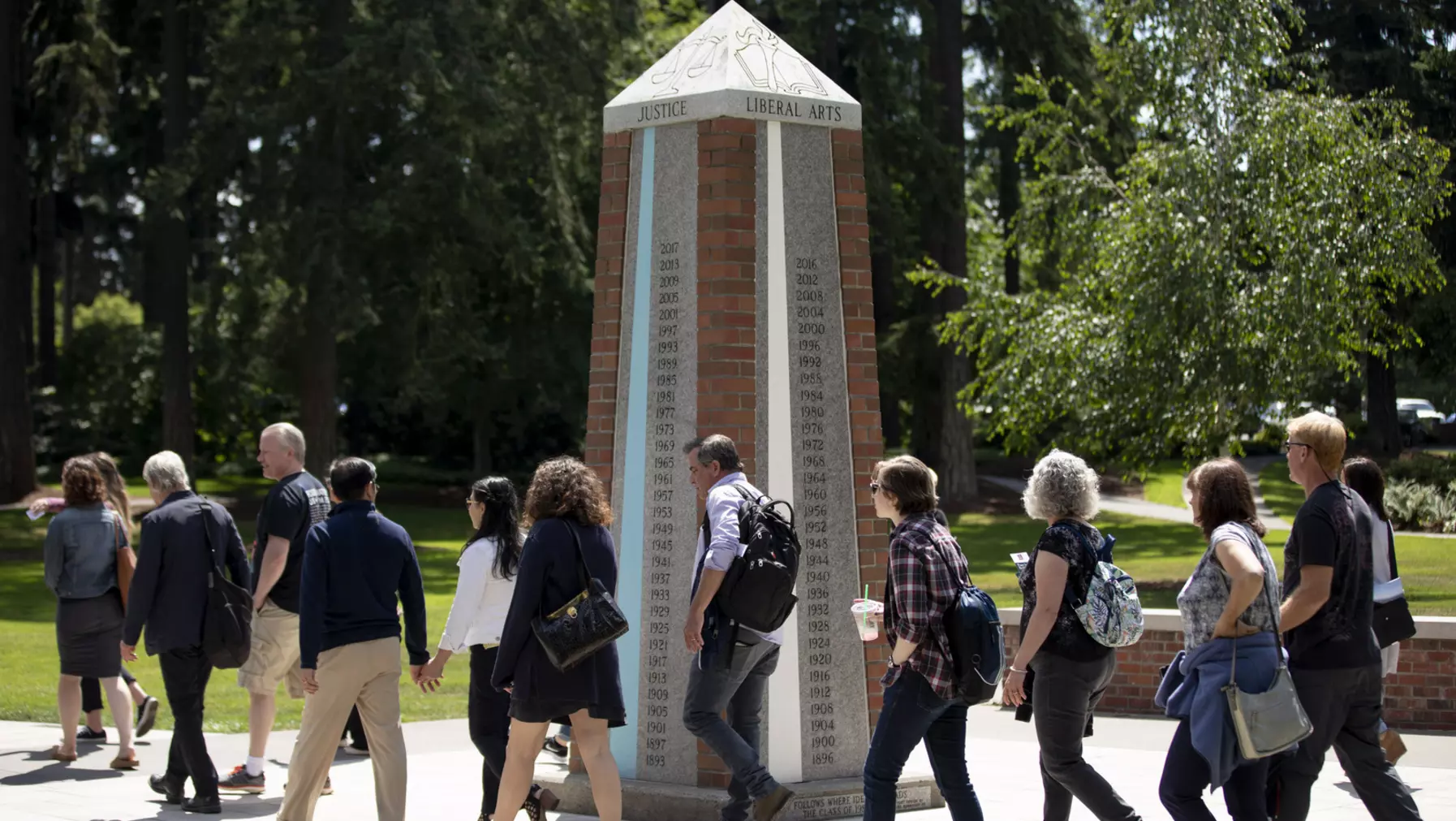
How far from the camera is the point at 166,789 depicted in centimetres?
828

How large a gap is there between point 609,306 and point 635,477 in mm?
928

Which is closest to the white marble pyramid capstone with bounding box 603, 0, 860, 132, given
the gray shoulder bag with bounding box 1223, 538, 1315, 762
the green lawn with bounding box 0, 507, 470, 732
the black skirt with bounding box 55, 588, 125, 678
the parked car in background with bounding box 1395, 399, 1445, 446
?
the gray shoulder bag with bounding box 1223, 538, 1315, 762

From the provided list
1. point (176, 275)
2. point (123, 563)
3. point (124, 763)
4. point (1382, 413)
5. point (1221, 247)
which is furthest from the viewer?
point (1382, 413)

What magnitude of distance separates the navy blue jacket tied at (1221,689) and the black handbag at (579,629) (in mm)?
2138

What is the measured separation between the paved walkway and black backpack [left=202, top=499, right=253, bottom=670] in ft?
2.61

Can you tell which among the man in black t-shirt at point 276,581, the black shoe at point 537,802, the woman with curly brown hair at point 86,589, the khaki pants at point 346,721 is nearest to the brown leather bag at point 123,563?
the woman with curly brown hair at point 86,589

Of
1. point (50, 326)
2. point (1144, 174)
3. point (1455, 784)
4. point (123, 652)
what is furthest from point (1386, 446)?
point (50, 326)

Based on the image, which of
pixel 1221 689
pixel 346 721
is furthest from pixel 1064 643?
pixel 346 721

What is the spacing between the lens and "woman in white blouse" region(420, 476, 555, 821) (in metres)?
7.25

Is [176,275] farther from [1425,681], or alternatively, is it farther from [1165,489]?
[1425,681]

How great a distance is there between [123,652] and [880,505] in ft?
14.7

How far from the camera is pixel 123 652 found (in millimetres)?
8641

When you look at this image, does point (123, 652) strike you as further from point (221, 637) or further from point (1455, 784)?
point (1455, 784)

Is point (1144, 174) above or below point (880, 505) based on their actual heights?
above
